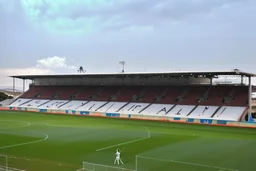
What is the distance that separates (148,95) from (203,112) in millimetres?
14375

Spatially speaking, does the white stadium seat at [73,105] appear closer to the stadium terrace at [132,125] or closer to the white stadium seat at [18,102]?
the stadium terrace at [132,125]

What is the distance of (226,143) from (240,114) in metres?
19.6

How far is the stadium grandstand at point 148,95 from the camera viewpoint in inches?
2044

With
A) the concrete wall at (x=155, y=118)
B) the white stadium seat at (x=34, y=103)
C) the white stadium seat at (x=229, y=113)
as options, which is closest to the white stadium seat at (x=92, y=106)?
the concrete wall at (x=155, y=118)

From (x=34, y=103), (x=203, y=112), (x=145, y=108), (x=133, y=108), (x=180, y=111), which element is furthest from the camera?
(x=34, y=103)

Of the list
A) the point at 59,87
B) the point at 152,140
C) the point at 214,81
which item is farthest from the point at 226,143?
the point at 59,87

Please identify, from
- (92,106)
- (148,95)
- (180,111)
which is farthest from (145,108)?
(92,106)

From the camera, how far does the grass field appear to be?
20.4 m

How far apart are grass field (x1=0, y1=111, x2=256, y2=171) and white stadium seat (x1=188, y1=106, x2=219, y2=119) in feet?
35.6

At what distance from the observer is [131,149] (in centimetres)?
2606

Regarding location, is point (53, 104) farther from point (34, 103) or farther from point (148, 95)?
point (148, 95)

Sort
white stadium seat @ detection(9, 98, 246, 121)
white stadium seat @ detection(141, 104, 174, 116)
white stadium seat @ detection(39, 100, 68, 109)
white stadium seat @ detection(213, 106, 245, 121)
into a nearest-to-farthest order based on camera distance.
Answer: white stadium seat @ detection(213, 106, 245, 121)
white stadium seat @ detection(9, 98, 246, 121)
white stadium seat @ detection(141, 104, 174, 116)
white stadium seat @ detection(39, 100, 68, 109)

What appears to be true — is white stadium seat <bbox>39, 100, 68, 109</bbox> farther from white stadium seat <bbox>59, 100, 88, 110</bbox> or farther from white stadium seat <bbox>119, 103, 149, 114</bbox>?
white stadium seat <bbox>119, 103, 149, 114</bbox>

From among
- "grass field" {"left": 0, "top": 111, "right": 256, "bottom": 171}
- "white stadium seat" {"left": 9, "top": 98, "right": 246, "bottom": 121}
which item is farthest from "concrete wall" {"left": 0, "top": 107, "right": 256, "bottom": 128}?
"grass field" {"left": 0, "top": 111, "right": 256, "bottom": 171}
